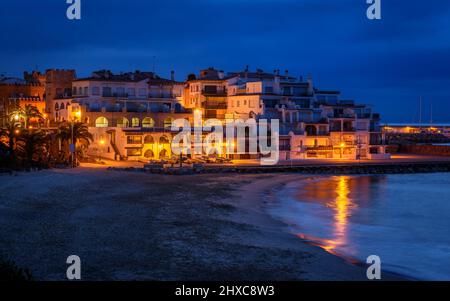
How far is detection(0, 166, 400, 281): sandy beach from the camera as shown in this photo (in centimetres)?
1931

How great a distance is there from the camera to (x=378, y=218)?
118 feet

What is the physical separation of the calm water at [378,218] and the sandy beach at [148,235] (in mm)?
1761

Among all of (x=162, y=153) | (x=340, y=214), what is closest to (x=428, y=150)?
(x=162, y=153)

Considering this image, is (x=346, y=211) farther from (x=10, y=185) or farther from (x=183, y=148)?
(x=183, y=148)

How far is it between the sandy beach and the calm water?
1.76 metres

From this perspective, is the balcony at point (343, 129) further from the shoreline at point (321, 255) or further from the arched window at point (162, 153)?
the shoreline at point (321, 255)

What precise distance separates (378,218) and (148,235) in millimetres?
16617

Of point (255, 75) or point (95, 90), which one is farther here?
point (255, 75)

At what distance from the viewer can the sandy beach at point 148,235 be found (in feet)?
63.4

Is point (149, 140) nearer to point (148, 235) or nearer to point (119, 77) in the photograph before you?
point (119, 77)

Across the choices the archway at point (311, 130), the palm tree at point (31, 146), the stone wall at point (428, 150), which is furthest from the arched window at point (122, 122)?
the stone wall at point (428, 150)

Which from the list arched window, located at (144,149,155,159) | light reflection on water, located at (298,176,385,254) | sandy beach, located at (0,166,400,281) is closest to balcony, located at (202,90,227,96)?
arched window, located at (144,149,155,159)

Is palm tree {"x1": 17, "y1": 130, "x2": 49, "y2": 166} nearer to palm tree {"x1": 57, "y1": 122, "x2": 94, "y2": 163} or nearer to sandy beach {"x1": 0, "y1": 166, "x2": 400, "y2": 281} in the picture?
palm tree {"x1": 57, "y1": 122, "x2": 94, "y2": 163}
